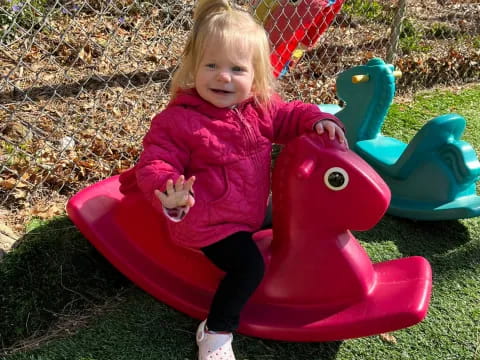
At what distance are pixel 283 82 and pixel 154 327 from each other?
6.67 feet

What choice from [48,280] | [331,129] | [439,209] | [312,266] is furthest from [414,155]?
[48,280]

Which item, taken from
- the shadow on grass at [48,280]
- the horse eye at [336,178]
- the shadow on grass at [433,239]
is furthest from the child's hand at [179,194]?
the shadow on grass at [433,239]

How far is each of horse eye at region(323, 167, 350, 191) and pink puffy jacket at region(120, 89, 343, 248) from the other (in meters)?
0.21

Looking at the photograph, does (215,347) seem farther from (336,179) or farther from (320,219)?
(336,179)

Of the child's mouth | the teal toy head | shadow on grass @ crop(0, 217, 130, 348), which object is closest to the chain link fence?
shadow on grass @ crop(0, 217, 130, 348)

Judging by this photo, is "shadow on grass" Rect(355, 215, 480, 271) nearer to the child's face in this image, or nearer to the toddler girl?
the toddler girl

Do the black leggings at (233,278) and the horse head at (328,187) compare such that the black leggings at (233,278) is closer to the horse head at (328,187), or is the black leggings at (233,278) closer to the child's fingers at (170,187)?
the horse head at (328,187)

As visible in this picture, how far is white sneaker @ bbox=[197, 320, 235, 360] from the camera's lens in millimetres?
Result: 1588

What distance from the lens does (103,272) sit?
6.40ft

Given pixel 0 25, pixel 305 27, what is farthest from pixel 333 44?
pixel 0 25

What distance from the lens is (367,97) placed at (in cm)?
242

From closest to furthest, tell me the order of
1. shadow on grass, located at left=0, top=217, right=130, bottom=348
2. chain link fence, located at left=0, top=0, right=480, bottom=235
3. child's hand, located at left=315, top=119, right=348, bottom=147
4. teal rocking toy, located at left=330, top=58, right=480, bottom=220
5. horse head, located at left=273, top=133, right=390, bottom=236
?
horse head, located at left=273, top=133, right=390, bottom=236 → child's hand, located at left=315, top=119, right=348, bottom=147 → shadow on grass, located at left=0, top=217, right=130, bottom=348 → teal rocking toy, located at left=330, top=58, right=480, bottom=220 → chain link fence, located at left=0, top=0, right=480, bottom=235

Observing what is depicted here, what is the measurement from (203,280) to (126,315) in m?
0.29

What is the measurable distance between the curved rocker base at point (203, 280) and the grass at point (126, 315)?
8 centimetres
